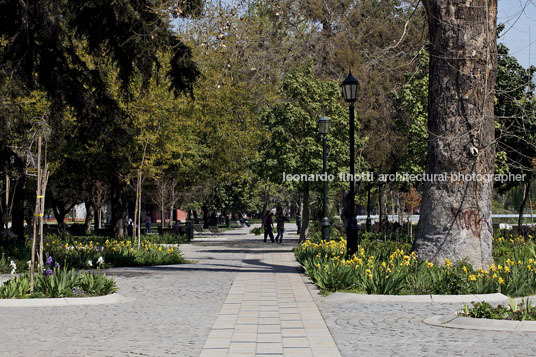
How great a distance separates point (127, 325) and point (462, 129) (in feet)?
28.5

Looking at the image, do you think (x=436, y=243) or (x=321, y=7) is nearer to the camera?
(x=436, y=243)

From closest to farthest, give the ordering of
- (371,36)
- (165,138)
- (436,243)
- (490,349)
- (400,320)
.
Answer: (490,349), (400,320), (436,243), (165,138), (371,36)

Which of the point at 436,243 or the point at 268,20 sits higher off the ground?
the point at 268,20

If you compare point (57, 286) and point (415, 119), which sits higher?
point (415, 119)

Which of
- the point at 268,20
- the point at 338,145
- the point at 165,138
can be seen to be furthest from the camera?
the point at 268,20

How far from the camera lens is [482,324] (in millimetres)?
8914

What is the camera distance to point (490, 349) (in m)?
7.58

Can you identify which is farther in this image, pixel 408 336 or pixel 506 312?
pixel 506 312

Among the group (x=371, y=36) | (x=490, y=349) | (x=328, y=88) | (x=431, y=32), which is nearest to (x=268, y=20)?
(x=371, y=36)

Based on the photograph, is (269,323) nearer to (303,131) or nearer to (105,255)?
(105,255)

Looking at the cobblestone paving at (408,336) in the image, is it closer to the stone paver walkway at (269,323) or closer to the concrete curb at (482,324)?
the concrete curb at (482,324)

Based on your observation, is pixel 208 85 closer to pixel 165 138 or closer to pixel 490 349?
pixel 165 138

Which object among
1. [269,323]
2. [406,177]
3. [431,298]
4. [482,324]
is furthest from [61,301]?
[406,177]

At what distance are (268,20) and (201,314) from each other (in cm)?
2990
